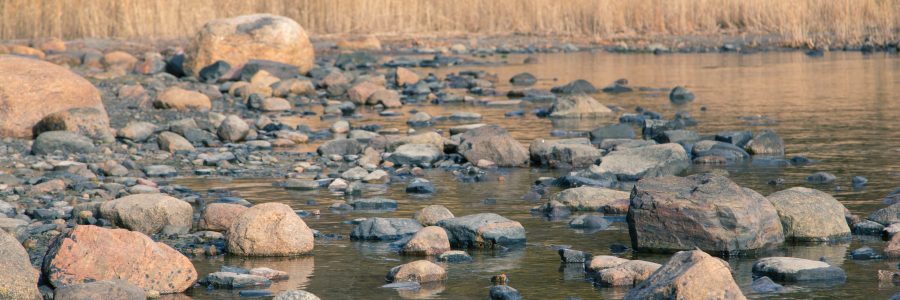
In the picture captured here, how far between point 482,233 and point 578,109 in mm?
6827

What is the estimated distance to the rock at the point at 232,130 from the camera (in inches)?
426

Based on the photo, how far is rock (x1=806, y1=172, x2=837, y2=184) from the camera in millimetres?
8203

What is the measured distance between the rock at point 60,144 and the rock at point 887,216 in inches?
242

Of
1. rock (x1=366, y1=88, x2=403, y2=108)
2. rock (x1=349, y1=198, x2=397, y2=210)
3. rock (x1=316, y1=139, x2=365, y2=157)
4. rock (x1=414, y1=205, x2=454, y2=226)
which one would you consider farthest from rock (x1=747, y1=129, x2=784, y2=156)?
rock (x1=366, y1=88, x2=403, y2=108)

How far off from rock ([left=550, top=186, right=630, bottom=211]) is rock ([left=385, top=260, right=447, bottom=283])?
1.91 meters

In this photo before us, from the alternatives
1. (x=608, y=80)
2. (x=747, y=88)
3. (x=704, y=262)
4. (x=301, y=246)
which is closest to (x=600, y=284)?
(x=704, y=262)

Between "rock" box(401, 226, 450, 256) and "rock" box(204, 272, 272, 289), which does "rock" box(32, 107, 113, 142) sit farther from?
"rock" box(204, 272, 272, 289)

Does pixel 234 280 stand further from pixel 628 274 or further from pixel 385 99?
pixel 385 99

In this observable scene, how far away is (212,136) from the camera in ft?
35.4

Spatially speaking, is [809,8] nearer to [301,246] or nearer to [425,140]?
[425,140]

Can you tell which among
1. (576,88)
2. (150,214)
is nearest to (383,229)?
(150,214)

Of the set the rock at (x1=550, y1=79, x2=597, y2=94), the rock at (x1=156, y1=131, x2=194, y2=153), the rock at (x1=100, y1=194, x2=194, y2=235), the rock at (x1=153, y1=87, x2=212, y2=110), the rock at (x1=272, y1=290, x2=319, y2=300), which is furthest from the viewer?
the rock at (x1=550, y1=79, x2=597, y2=94)

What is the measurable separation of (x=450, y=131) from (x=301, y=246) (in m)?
5.26

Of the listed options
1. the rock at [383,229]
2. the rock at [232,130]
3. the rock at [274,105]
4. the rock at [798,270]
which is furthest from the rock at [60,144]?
the rock at [798,270]
